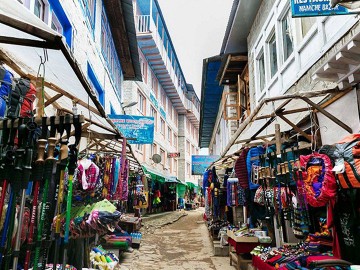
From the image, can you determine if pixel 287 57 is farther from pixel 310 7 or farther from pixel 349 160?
pixel 349 160

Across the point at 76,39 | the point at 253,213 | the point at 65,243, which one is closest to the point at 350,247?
the point at 65,243

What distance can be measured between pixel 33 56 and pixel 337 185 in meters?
3.94

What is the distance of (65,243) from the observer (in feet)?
9.36

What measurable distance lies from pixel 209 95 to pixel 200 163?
5.41 metres

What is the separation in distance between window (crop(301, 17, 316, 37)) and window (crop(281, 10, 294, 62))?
54 cm

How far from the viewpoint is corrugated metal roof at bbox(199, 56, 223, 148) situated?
14231 mm

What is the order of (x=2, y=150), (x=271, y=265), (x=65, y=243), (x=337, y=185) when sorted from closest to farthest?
(x=2, y=150)
(x=65, y=243)
(x=337, y=185)
(x=271, y=265)

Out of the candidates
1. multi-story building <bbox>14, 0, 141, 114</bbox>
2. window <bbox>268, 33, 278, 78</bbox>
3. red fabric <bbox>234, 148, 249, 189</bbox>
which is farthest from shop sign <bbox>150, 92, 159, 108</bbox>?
red fabric <bbox>234, 148, 249, 189</bbox>

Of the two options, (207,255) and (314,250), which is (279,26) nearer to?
(314,250)

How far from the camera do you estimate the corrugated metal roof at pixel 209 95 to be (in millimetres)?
14231

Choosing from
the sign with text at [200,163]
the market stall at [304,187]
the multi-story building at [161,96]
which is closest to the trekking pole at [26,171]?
the market stall at [304,187]

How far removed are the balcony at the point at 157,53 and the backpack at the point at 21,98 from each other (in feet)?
56.8

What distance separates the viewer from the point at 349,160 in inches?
116

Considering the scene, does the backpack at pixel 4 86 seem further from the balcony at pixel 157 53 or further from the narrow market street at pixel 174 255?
the balcony at pixel 157 53
